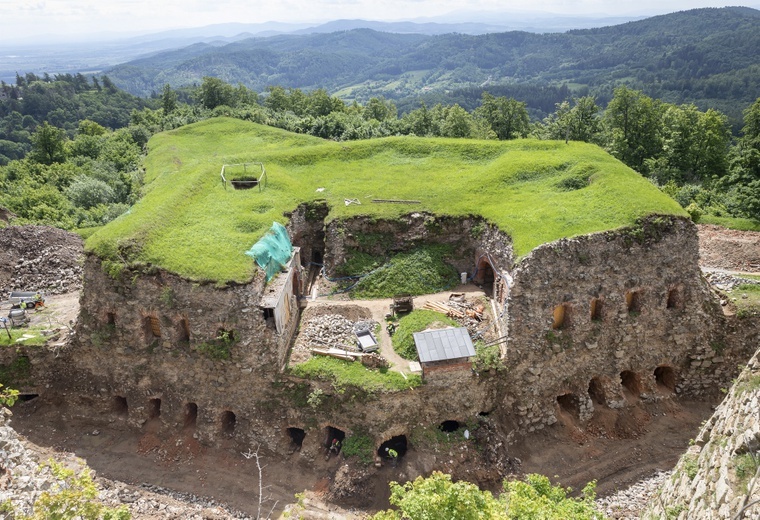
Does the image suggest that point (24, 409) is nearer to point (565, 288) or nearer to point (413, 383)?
point (413, 383)

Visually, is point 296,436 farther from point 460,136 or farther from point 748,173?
point 748,173

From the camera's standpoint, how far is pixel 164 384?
28344 mm

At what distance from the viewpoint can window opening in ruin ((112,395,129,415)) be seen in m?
29.6

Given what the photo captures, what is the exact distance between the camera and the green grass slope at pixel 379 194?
2845 centimetres

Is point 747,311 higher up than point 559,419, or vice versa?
point 747,311

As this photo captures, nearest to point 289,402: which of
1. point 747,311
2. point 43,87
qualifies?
point 747,311

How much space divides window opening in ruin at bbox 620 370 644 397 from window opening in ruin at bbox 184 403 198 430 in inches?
1005

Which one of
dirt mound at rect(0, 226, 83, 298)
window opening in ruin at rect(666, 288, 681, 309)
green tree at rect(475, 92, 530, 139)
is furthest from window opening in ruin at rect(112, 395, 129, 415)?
green tree at rect(475, 92, 530, 139)

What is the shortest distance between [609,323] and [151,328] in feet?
86.7

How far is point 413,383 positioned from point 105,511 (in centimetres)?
1500

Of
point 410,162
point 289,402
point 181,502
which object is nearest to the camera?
point 181,502

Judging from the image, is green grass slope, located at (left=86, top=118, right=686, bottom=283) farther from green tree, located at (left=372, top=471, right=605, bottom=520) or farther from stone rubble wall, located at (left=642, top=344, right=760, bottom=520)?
green tree, located at (left=372, top=471, right=605, bottom=520)

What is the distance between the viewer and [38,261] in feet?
119

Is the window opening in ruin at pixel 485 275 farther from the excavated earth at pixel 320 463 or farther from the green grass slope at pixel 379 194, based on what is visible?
the excavated earth at pixel 320 463
